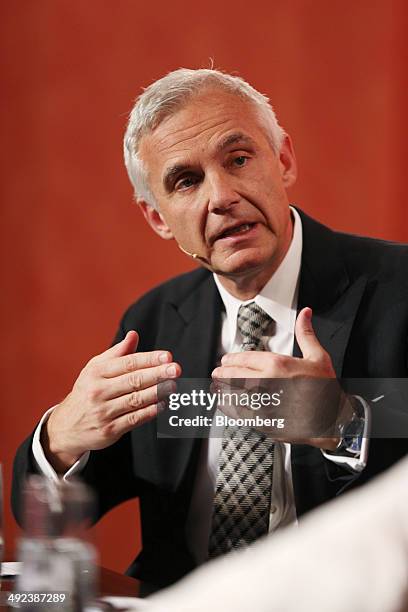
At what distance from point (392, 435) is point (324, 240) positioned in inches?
16.0

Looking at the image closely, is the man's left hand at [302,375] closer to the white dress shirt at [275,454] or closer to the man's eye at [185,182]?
the white dress shirt at [275,454]

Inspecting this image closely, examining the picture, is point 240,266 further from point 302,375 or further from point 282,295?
point 302,375

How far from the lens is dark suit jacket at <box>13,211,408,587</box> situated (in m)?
1.60

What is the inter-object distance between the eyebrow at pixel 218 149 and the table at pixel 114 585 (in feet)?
2.51

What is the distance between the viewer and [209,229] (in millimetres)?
1698

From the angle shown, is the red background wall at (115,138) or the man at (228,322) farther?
the red background wall at (115,138)

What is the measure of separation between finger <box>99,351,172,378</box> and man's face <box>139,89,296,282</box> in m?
0.29

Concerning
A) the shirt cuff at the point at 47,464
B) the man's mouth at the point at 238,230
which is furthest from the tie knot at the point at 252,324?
the shirt cuff at the point at 47,464

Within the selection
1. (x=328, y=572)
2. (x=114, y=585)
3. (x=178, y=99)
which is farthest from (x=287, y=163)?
(x=328, y=572)

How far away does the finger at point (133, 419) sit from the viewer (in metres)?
1.50

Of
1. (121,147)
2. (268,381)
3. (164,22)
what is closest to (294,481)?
(268,381)

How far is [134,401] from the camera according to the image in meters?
1.50

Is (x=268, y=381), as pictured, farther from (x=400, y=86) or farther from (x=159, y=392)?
(x=400, y=86)

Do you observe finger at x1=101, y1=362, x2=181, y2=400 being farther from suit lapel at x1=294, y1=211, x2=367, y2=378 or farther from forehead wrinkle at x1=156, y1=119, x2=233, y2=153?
Result: forehead wrinkle at x1=156, y1=119, x2=233, y2=153
